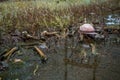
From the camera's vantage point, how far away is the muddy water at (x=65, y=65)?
401cm

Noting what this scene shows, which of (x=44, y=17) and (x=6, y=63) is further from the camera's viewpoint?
(x=44, y=17)

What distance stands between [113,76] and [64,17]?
3341 millimetres

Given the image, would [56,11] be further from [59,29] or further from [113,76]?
[113,76]

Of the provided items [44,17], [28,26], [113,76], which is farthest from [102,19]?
[113,76]

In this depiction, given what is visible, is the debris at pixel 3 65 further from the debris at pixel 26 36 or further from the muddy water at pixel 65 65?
the debris at pixel 26 36

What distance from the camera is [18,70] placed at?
4.27 metres

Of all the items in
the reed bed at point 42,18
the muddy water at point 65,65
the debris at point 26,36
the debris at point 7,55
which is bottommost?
the muddy water at point 65,65

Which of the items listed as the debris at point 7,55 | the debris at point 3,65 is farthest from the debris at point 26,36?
the debris at point 3,65

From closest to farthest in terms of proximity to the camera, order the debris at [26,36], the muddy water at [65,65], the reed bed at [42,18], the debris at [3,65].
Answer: the muddy water at [65,65] → the debris at [3,65] → the debris at [26,36] → the reed bed at [42,18]

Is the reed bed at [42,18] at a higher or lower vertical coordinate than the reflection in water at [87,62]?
higher

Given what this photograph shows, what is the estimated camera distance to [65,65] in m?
4.40

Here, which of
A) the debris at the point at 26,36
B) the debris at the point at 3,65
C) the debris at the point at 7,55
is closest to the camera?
the debris at the point at 3,65

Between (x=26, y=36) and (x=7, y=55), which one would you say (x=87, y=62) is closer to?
(x=7, y=55)

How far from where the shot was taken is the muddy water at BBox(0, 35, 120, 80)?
158 inches
